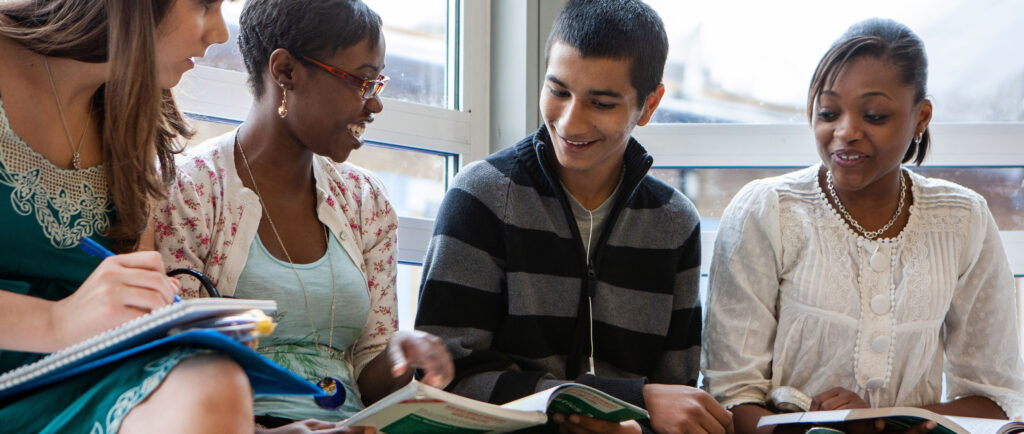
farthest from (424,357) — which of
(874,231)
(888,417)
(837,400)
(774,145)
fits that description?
(774,145)

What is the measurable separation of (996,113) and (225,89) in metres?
1.88

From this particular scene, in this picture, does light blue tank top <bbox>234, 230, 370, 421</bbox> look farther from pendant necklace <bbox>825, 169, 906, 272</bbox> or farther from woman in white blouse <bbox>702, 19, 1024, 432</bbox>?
pendant necklace <bbox>825, 169, 906, 272</bbox>

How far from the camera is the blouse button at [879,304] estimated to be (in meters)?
1.90

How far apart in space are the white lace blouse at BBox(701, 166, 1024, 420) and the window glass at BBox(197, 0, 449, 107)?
82 cm

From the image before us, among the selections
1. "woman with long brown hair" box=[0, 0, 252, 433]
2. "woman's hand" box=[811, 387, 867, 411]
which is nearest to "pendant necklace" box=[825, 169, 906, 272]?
"woman's hand" box=[811, 387, 867, 411]

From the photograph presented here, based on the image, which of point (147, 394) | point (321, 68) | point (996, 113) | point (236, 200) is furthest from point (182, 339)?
point (996, 113)

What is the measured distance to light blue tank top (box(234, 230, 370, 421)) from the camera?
1632 millimetres

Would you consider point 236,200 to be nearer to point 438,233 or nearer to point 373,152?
point 438,233

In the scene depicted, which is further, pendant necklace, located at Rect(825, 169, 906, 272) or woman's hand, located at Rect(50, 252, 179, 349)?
pendant necklace, located at Rect(825, 169, 906, 272)

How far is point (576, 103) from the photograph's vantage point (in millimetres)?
1803

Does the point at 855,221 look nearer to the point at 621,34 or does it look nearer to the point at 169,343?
the point at 621,34

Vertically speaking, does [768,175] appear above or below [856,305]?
above

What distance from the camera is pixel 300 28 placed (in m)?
1.70

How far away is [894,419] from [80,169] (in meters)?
1.26
